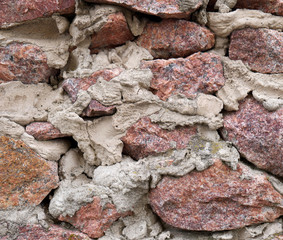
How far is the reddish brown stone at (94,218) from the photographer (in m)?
1.51

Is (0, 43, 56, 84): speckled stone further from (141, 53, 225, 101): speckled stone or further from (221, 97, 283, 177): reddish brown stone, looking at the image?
(221, 97, 283, 177): reddish brown stone

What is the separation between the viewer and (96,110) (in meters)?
1.52

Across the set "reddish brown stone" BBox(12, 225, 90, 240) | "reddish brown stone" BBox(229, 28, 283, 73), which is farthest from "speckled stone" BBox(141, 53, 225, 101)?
"reddish brown stone" BBox(12, 225, 90, 240)

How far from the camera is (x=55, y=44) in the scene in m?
1.63

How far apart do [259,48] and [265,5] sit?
0.74ft

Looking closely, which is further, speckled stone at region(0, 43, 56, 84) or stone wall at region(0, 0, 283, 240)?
speckled stone at region(0, 43, 56, 84)

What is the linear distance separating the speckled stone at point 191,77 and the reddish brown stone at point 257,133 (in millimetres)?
181

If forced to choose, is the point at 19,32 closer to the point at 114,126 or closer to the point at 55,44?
the point at 55,44

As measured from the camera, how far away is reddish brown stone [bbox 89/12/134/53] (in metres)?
1.53

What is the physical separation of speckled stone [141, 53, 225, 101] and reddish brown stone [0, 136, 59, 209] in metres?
0.70

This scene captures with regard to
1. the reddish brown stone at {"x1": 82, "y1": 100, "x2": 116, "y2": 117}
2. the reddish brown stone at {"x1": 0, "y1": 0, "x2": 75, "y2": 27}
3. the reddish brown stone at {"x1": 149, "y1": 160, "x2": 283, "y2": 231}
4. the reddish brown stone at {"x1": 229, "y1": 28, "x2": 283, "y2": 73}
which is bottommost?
the reddish brown stone at {"x1": 149, "y1": 160, "x2": 283, "y2": 231}

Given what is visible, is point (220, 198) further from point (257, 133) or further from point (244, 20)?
point (244, 20)

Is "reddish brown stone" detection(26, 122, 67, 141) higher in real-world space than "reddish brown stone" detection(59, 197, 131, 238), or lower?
higher

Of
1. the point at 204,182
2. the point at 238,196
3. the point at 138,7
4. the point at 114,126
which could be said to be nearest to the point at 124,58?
the point at 138,7
